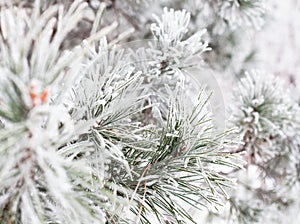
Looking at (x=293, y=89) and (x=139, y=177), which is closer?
(x=139, y=177)

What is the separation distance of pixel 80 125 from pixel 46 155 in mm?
48

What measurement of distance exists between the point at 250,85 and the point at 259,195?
0.22 m

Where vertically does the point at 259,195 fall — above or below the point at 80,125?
below

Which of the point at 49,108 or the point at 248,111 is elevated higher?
the point at 49,108

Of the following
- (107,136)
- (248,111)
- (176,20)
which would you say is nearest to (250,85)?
(248,111)

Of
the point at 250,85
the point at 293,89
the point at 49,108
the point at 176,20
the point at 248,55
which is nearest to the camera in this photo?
the point at 49,108

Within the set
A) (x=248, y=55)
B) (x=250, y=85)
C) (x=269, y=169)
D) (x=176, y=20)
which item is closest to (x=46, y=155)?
(x=176, y=20)

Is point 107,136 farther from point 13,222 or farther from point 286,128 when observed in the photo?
point 286,128

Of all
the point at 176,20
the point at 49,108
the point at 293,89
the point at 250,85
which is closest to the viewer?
the point at 49,108

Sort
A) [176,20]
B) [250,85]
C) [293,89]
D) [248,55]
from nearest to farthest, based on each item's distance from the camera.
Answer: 1. [176,20]
2. [250,85]
3. [293,89]
4. [248,55]

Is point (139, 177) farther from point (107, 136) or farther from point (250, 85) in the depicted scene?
point (250, 85)

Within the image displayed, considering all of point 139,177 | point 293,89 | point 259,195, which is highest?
point 139,177

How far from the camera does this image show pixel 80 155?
0.24 m

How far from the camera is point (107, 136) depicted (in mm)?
241
